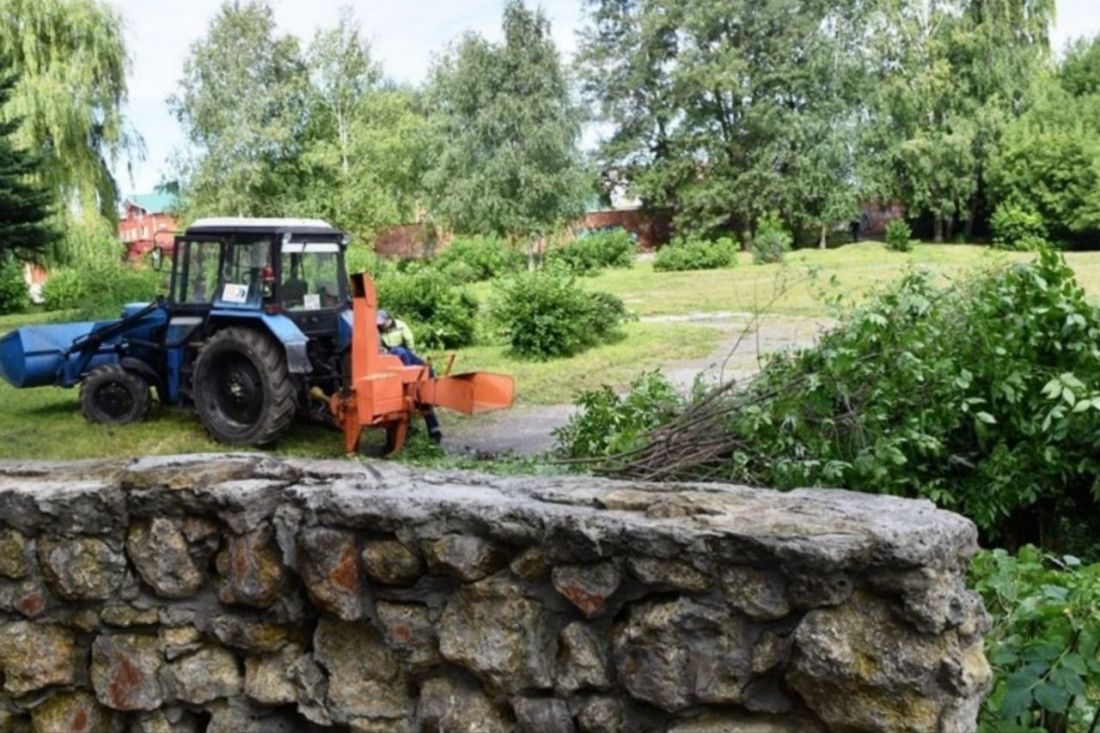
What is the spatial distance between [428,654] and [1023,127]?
38735 mm

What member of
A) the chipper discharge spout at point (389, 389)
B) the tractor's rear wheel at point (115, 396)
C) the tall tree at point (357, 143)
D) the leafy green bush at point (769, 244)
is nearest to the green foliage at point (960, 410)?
the chipper discharge spout at point (389, 389)

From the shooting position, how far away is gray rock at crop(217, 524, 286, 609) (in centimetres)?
262

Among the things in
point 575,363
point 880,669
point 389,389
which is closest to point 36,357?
point 389,389

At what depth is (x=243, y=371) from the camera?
380 inches

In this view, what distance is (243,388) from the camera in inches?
380

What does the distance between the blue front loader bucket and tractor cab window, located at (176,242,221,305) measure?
1649 millimetres

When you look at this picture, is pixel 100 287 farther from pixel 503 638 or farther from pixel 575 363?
pixel 503 638

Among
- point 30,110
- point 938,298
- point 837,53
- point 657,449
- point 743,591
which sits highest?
point 837,53

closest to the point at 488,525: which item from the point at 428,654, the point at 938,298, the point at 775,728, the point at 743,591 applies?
the point at 428,654

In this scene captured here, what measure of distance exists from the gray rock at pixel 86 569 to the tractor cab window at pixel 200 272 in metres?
7.57

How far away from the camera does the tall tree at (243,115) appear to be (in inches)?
1373

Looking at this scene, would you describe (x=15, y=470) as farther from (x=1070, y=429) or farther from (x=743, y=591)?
(x=1070, y=429)

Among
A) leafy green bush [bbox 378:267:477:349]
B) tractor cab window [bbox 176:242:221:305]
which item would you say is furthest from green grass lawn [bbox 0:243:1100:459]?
tractor cab window [bbox 176:242:221:305]

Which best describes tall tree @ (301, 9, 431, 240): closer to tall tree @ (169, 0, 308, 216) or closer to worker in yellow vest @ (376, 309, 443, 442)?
tall tree @ (169, 0, 308, 216)
